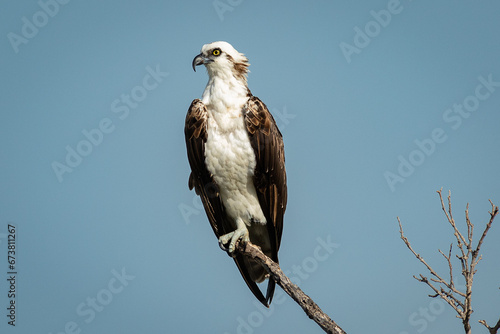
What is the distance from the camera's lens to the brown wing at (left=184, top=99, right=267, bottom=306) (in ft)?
21.8

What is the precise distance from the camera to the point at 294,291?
18.6 ft

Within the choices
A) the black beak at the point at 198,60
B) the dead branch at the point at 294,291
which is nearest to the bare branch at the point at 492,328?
the dead branch at the point at 294,291

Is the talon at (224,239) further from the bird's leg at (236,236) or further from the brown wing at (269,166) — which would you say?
the brown wing at (269,166)

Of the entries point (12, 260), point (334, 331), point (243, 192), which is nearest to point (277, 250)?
point (243, 192)

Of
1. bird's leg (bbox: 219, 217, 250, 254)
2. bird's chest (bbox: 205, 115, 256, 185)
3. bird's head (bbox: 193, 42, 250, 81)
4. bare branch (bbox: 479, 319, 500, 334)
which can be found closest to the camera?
bare branch (bbox: 479, 319, 500, 334)

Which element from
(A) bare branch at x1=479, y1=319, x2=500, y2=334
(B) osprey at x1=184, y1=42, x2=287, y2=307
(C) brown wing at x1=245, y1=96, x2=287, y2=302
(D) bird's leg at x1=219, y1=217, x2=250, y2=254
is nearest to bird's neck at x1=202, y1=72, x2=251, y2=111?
(B) osprey at x1=184, y1=42, x2=287, y2=307

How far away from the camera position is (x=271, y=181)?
6.79 metres

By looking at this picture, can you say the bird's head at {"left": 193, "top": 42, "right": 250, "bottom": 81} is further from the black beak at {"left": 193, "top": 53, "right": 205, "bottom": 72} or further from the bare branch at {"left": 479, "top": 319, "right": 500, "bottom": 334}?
the bare branch at {"left": 479, "top": 319, "right": 500, "bottom": 334}

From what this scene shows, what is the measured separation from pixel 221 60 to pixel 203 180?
142 centimetres

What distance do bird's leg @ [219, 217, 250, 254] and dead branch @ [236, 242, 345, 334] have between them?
8 centimetres

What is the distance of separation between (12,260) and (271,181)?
13.6 ft

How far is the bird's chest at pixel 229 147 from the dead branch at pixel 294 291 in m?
0.92

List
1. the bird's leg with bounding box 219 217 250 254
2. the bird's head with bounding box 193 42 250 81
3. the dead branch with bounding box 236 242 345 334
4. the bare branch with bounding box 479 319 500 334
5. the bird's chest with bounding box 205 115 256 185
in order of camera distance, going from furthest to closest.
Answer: the bird's leg with bounding box 219 217 250 254, the bird's head with bounding box 193 42 250 81, the bird's chest with bounding box 205 115 256 185, the dead branch with bounding box 236 242 345 334, the bare branch with bounding box 479 319 500 334

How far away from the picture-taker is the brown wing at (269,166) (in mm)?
6582
